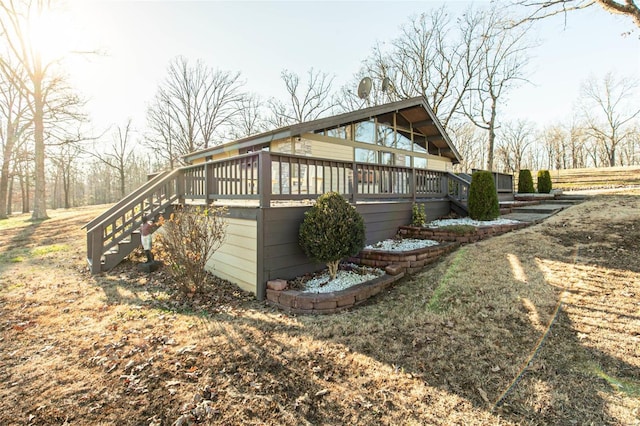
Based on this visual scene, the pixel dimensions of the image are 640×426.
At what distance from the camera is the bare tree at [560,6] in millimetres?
7312

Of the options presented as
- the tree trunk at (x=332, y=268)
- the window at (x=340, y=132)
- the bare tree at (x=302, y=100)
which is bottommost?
the tree trunk at (x=332, y=268)

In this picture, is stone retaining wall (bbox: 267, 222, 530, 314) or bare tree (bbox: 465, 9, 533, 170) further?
bare tree (bbox: 465, 9, 533, 170)

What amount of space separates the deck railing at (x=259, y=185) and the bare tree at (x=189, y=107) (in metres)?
20.3

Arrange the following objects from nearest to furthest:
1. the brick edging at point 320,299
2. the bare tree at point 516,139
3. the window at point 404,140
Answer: the brick edging at point 320,299 → the window at point 404,140 → the bare tree at point 516,139

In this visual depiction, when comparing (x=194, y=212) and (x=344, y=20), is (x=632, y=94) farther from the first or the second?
(x=194, y=212)

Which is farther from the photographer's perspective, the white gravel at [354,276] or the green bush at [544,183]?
the green bush at [544,183]

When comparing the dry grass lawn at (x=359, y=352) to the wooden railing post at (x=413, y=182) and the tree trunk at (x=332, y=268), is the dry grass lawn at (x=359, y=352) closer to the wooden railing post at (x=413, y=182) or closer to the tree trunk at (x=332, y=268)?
the tree trunk at (x=332, y=268)

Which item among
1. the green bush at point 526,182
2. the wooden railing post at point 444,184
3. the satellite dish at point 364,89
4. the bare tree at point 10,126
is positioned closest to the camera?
the wooden railing post at point 444,184

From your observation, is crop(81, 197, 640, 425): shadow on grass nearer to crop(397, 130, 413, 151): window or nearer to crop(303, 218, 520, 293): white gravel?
crop(303, 218, 520, 293): white gravel

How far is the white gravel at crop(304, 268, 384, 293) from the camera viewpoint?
174 inches

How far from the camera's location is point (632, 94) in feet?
108

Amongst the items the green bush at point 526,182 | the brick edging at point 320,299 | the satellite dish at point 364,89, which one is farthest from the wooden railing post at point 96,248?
the green bush at point 526,182

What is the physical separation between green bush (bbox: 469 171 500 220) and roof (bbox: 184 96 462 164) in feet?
12.8

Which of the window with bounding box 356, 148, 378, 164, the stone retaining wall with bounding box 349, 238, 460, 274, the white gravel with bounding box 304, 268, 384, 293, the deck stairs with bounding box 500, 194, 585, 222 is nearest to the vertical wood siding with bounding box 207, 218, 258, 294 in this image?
the white gravel with bounding box 304, 268, 384, 293
